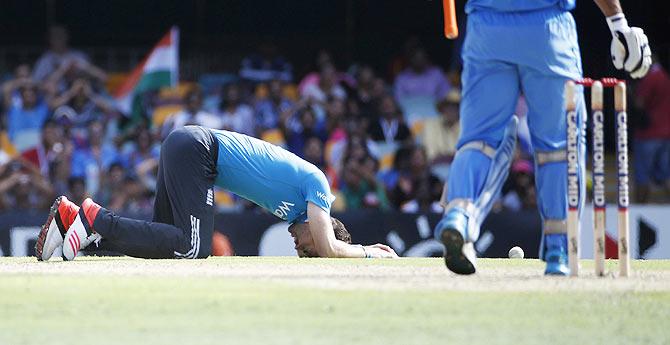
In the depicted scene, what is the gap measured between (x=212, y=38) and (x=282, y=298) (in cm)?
1299

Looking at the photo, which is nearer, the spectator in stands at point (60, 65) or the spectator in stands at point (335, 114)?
the spectator in stands at point (335, 114)

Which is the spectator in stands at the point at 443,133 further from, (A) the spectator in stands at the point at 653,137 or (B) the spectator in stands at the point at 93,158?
(B) the spectator in stands at the point at 93,158

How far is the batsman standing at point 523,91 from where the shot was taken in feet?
21.4

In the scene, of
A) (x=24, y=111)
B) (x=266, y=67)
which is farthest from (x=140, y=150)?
(x=266, y=67)

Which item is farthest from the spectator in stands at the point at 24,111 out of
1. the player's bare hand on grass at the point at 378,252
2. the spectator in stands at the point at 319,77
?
the player's bare hand on grass at the point at 378,252

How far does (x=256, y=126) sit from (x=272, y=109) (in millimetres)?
322

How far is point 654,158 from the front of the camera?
53.0 feet

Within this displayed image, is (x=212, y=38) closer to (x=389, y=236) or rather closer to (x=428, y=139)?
(x=428, y=139)

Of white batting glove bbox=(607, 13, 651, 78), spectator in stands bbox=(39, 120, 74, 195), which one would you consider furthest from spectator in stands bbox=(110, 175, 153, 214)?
white batting glove bbox=(607, 13, 651, 78)

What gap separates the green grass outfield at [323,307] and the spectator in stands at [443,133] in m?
8.74

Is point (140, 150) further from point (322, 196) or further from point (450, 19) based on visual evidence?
point (450, 19)

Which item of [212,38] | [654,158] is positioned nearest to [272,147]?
[654,158]

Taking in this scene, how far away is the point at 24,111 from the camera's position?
16.2 meters

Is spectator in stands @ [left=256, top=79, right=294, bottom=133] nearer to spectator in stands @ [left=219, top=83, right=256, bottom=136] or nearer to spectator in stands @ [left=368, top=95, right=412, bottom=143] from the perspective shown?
spectator in stands @ [left=219, top=83, right=256, bottom=136]
